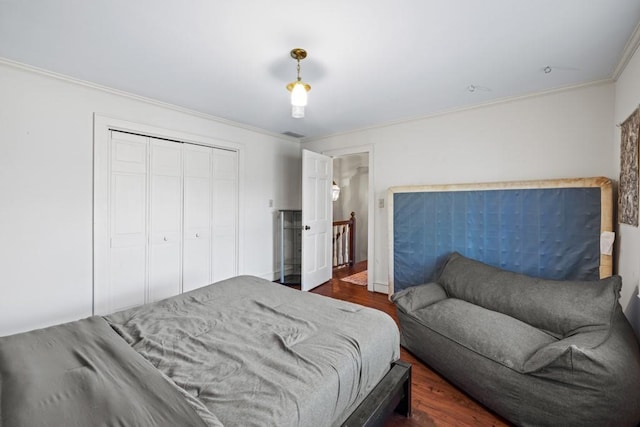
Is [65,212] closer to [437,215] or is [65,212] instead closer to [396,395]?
[396,395]

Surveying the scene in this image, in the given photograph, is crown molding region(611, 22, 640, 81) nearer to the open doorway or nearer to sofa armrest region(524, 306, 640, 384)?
sofa armrest region(524, 306, 640, 384)

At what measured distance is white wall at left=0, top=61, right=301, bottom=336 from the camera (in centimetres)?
217

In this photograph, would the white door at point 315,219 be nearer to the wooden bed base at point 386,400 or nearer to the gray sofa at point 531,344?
the gray sofa at point 531,344

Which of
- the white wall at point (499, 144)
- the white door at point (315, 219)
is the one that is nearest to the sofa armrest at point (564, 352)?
the white wall at point (499, 144)

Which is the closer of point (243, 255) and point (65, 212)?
point (65, 212)

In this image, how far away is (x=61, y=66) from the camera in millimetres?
2246

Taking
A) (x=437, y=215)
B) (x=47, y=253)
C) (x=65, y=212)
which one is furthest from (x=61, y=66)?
(x=437, y=215)

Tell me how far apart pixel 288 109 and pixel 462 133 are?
2063mm

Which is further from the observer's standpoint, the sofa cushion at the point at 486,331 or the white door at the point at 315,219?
the white door at the point at 315,219

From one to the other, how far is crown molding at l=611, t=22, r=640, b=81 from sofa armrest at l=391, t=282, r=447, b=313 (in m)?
2.26

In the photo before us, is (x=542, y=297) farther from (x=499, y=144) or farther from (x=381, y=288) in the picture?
(x=381, y=288)

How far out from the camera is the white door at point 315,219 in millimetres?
3920

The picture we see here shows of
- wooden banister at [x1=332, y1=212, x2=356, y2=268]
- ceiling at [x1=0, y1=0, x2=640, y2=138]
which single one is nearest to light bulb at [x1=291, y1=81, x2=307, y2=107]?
ceiling at [x1=0, y1=0, x2=640, y2=138]

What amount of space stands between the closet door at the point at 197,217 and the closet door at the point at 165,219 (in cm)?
8
